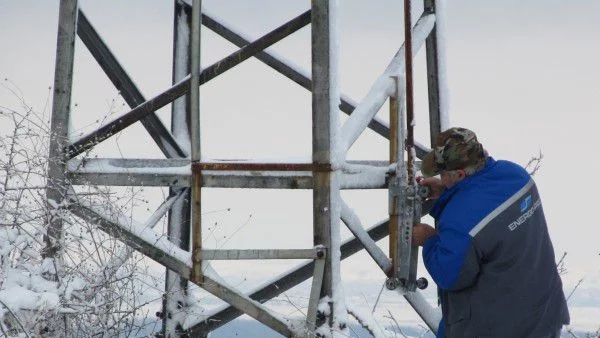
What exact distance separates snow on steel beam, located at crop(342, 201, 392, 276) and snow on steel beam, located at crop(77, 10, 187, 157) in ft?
6.16

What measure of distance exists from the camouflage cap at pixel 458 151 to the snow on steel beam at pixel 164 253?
1.78 meters

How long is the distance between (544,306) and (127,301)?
241 centimetres

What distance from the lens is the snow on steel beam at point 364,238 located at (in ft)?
22.9

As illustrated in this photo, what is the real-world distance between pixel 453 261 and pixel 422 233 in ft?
2.59

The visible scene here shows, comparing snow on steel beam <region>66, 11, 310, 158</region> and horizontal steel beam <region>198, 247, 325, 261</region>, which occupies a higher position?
snow on steel beam <region>66, 11, 310, 158</region>

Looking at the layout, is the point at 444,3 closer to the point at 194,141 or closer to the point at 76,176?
the point at 194,141

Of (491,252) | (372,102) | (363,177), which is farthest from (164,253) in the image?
(491,252)

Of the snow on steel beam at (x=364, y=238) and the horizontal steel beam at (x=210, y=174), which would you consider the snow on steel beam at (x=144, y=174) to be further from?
the snow on steel beam at (x=364, y=238)

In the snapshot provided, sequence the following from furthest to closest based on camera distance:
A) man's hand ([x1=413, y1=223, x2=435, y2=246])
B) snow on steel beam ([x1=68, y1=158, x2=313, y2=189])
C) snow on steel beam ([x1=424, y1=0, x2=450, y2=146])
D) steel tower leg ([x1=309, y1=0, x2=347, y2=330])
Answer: snow on steel beam ([x1=424, y1=0, x2=450, y2=146]), snow on steel beam ([x1=68, y1=158, x2=313, y2=189]), steel tower leg ([x1=309, y1=0, x2=347, y2=330]), man's hand ([x1=413, y1=223, x2=435, y2=246])

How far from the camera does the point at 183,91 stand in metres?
7.43

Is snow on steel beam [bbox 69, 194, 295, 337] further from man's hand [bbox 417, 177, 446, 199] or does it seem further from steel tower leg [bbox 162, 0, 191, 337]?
man's hand [bbox 417, 177, 446, 199]

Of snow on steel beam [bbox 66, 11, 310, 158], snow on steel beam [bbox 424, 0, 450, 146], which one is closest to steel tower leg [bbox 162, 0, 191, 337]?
snow on steel beam [bbox 66, 11, 310, 158]

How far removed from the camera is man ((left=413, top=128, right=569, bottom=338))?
527cm

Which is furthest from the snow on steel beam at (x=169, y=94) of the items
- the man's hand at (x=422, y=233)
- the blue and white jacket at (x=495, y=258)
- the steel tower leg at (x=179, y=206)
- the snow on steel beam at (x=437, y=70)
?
the blue and white jacket at (x=495, y=258)
